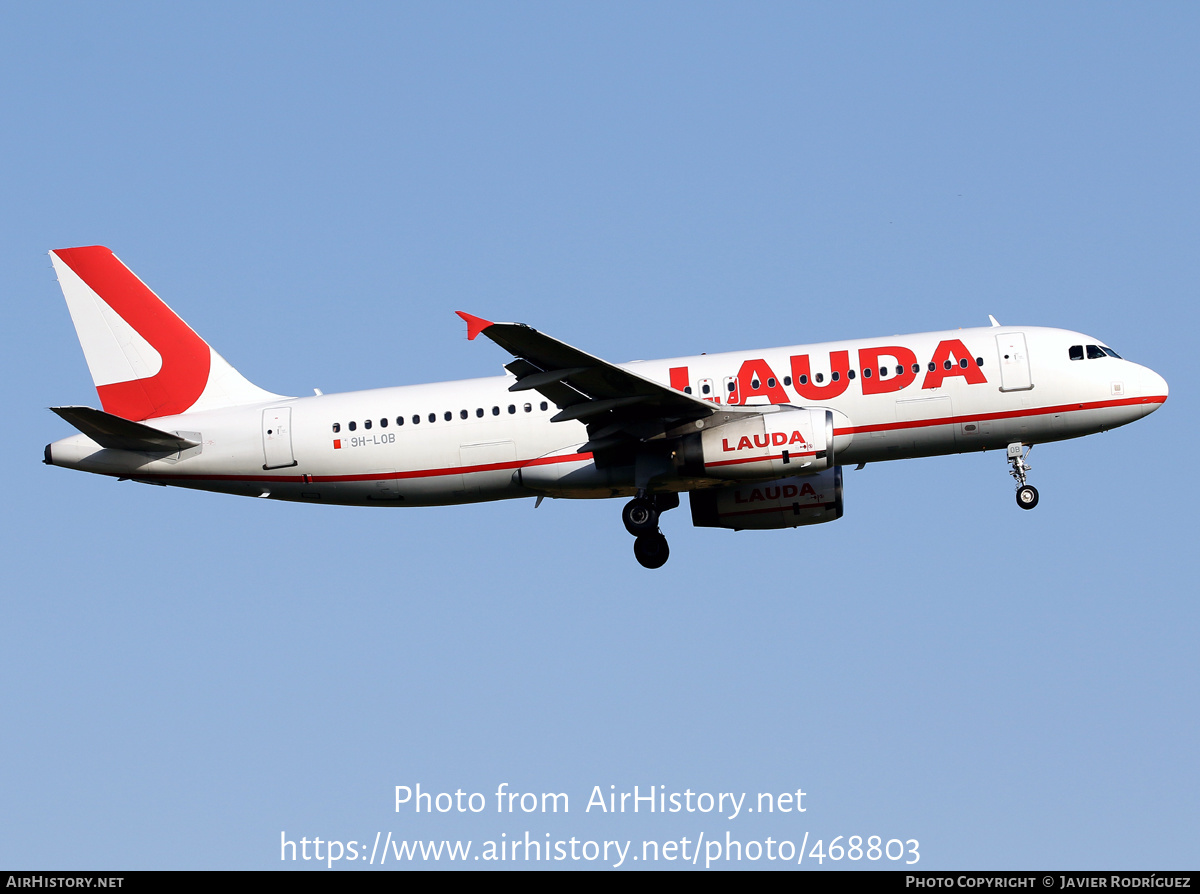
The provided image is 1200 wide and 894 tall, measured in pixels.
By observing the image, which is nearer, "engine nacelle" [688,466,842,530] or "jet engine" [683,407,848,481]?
"jet engine" [683,407,848,481]

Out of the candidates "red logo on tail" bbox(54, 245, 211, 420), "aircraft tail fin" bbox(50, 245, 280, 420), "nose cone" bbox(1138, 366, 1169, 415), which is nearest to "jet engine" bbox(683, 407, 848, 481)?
"nose cone" bbox(1138, 366, 1169, 415)

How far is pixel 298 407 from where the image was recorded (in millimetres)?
36656

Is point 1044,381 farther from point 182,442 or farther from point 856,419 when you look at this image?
point 182,442

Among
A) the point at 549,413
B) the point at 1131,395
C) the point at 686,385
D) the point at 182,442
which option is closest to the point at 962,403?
the point at 1131,395

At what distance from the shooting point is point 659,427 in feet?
111

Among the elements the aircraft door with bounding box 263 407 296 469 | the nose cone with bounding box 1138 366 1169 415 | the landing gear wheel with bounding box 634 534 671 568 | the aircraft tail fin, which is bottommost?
the landing gear wheel with bounding box 634 534 671 568

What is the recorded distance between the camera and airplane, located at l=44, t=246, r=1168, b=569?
33.0m

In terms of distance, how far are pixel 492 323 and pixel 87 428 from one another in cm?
1186

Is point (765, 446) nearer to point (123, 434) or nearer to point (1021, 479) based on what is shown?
point (1021, 479)

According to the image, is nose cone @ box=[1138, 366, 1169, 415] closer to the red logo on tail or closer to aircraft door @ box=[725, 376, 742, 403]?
aircraft door @ box=[725, 376, 742, 403]

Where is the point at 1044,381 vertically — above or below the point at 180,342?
below

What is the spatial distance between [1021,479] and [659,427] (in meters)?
Result: 8.85

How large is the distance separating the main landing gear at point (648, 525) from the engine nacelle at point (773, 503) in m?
1.16

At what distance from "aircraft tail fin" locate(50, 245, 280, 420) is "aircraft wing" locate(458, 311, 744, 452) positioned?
9.66 metres
